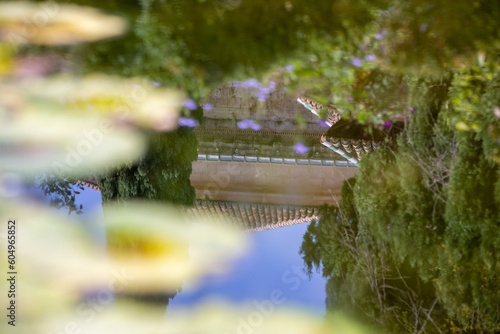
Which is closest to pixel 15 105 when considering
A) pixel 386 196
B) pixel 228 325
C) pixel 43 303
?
Result: pixel 43 303

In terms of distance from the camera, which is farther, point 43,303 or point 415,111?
point 415,111

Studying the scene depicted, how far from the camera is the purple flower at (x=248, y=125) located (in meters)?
3.58

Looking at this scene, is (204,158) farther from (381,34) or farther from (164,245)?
(381,34)

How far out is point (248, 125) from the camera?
366 centimetres

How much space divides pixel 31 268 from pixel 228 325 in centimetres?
117

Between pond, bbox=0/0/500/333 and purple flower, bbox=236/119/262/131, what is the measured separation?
9.4 inches

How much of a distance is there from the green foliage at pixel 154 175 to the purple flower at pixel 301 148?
79 cm

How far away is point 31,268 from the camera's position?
297 centimetres

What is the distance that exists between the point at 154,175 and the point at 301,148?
105cm

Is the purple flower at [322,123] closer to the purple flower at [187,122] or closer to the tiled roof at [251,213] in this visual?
the tiled roof at [251,213]

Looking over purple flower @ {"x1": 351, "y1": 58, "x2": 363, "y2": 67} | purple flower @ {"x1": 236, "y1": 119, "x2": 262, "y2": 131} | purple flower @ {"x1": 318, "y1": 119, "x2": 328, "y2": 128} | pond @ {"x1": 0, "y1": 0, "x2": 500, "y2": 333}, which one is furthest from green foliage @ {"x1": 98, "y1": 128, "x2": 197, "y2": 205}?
purple flower @ {"x1": 351, "y1": 58, "x2": 363, "y2": 67}

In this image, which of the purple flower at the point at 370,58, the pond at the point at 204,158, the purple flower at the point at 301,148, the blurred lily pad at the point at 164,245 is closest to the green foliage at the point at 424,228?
the pond at the point at 204,158

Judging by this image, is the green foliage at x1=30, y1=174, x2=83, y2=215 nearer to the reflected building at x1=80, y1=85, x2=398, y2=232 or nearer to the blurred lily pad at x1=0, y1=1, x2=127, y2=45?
the reflected building at x1=80, y1=85, x2=398, y2=232

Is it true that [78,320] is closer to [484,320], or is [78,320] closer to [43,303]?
[43,303]
